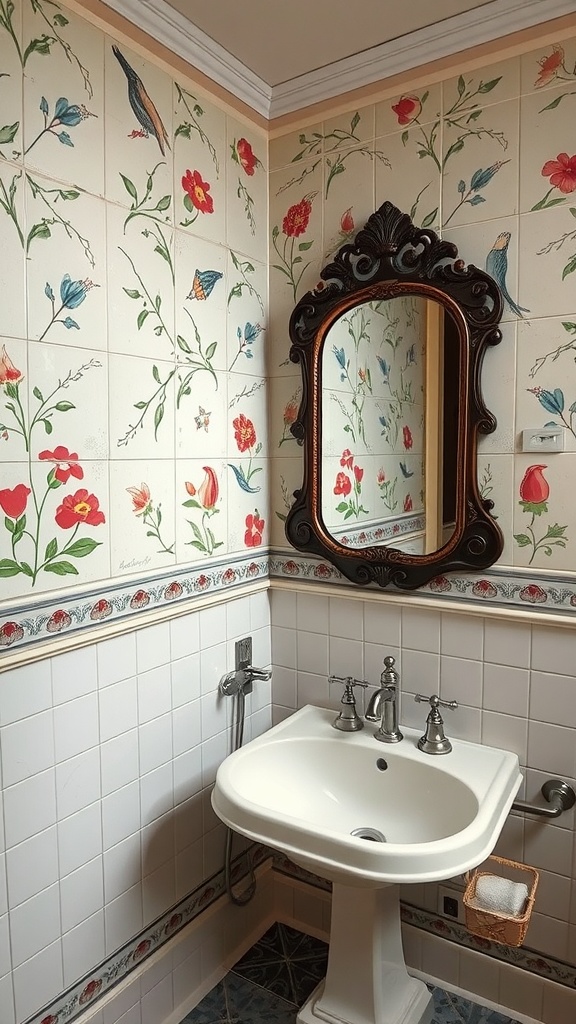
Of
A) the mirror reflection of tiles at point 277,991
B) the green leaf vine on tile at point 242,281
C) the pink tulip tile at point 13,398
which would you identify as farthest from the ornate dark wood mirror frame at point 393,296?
the mirror reflection of tiles at point 277,991

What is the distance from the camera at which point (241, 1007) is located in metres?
1.72

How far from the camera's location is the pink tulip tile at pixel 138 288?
143 centimetres

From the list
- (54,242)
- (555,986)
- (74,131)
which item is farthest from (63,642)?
(555,986)

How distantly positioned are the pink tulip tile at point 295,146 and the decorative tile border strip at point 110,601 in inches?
43.1

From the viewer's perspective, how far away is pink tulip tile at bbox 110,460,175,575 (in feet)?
4.81

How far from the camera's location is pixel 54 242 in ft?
4.26

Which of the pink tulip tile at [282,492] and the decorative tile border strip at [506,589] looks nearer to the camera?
the decorative tile border strip at [506,589]

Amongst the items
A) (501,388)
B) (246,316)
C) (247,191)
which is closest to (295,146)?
(247,191)

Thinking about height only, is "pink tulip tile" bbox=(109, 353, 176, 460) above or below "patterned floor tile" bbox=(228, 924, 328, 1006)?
above

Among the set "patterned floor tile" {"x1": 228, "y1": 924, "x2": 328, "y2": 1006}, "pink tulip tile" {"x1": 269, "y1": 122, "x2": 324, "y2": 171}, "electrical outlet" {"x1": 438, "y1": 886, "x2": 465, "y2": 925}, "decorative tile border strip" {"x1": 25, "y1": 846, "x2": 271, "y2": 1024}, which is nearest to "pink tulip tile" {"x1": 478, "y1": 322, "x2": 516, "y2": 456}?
"pink tulip tile" {"x1": 269, "y1": 122, "x2": 324, "y2": 171}

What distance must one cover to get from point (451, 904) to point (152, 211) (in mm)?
1854

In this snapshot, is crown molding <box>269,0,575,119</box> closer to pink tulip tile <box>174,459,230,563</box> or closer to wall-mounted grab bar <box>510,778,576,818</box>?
pink tulip tile <box>174,459,230,563</box>

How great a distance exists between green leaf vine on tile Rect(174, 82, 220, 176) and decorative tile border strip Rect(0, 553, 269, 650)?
3.40 ft

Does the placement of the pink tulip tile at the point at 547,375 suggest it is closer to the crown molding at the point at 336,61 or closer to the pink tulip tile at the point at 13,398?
the crown molding at the point at 336,61
